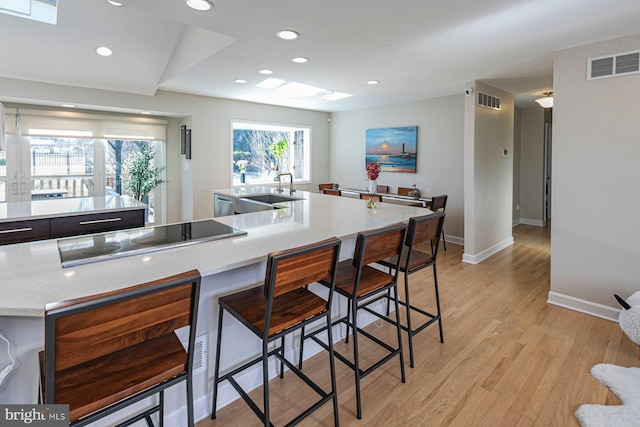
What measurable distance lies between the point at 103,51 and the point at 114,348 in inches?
156

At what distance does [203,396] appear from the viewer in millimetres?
1823

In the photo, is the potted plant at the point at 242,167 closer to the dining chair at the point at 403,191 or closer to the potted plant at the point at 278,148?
the potted plant at the point at 278,148

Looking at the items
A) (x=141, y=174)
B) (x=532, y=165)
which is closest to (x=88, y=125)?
(x=141, y=174)

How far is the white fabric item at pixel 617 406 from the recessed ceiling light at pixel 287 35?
318cm

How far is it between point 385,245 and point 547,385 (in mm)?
1359

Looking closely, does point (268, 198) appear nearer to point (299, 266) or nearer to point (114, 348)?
point (299, 266)

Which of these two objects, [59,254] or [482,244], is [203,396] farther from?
[482,244]

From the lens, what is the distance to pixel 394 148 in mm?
6332

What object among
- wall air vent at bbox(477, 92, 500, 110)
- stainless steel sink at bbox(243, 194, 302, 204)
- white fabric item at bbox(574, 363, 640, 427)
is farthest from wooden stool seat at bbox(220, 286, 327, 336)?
wall air vent at bbox(477, 92, 500, 110)

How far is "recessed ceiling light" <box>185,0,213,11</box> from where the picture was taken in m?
2.21

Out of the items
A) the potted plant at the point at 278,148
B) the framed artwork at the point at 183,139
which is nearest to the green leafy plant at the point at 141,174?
the framed artwork at the point at 183,139

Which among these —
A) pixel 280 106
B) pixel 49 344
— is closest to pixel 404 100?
pixel 280 106

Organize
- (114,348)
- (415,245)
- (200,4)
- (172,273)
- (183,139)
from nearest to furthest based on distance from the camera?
1. (114,348)
2. (172,273)
3. (200,4)
4. (415,245)
5. (183,139)

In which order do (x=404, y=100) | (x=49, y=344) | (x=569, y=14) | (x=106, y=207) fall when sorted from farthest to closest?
(x=404, y=100) → (x=106, y=207) → (x=569, y=14) → (x=49, y=344)
